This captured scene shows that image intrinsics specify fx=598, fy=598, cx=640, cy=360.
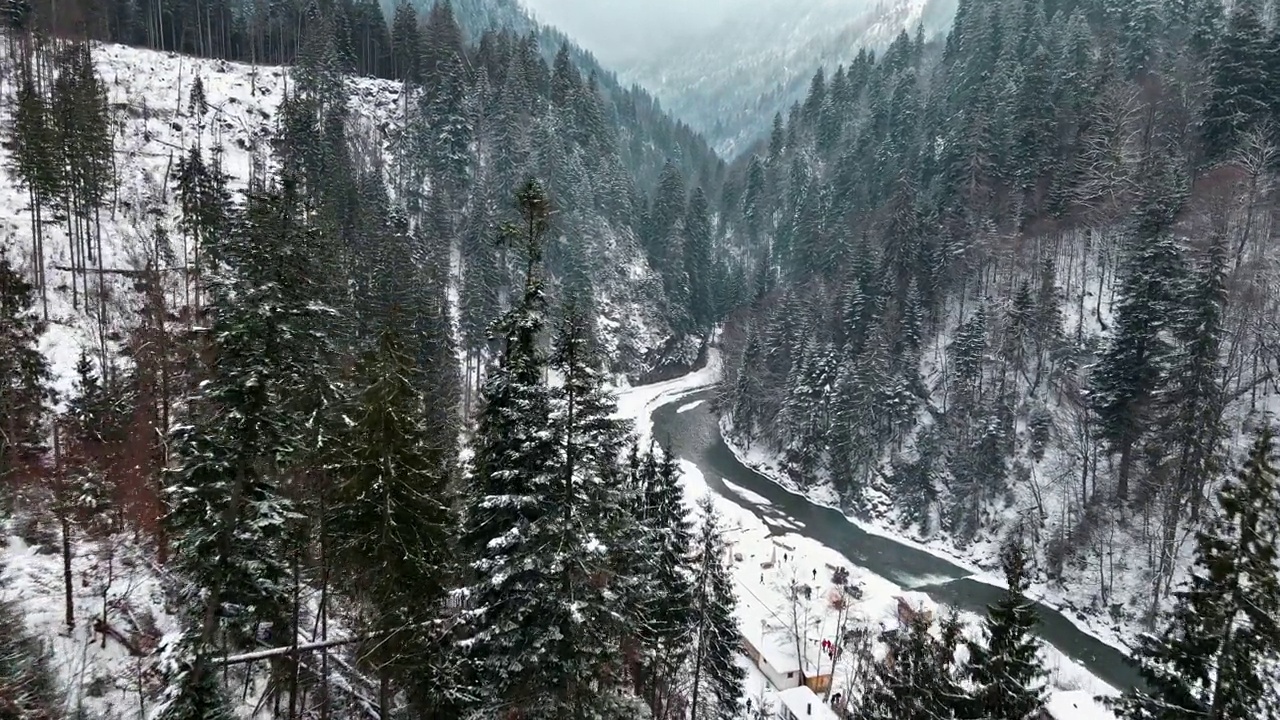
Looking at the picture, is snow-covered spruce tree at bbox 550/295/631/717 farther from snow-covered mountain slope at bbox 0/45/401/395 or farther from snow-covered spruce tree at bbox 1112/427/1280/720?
snow-covered mountain slope at bbox 0/45/401/395

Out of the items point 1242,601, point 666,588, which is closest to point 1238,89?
point 1242,601

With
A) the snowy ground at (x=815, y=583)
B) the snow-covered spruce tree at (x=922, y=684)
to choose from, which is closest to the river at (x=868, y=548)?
the snowy ground at (x=815, y=583)

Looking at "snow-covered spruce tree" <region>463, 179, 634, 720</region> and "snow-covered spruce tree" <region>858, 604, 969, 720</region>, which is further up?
"snow-covered spruce tree" <region>463, 179, 634, 720</region>

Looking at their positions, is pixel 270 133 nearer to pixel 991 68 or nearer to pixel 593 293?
pixel 593 293

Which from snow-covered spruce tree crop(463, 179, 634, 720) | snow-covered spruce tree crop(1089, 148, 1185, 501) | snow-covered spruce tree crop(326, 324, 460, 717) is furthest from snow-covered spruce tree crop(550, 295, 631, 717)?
snow-covered spruce tree crop(1089, 148, 1185, 501)

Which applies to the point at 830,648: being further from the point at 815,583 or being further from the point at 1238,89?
the point at 1238,89
